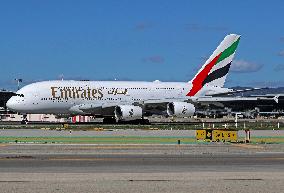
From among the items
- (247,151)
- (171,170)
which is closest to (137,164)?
(171,170)

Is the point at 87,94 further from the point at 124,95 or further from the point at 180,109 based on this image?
the point at 180,109

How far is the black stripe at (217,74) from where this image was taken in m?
78.4

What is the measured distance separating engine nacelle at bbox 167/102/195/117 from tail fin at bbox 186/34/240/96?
6.95 meters

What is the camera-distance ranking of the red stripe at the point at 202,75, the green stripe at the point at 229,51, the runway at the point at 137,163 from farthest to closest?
the green stripe at the point at 229,51 → the red stripe at the point at 202,75 → the runway at the point at 137,163

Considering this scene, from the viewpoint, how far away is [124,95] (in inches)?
2928

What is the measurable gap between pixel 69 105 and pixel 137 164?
46.5 meters

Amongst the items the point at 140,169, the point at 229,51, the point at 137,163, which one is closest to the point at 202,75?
the point at 229,51

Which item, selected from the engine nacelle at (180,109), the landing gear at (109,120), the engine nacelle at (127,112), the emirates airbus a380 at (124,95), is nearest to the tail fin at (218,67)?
the emirates airbus a380 at (124,95)

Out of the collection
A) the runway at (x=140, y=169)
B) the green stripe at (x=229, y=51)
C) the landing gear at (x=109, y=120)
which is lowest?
the runway at (x=140, y=169)

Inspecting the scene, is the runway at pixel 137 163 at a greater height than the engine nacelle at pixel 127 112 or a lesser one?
lesser

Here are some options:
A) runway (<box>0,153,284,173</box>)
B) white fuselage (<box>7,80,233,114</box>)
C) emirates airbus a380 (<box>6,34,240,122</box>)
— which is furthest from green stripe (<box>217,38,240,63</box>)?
runway (<box>0,153,284,173</box>)

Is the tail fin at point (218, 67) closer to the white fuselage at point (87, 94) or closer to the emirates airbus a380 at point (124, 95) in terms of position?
the emirates airbus a380 at point (124, 95)

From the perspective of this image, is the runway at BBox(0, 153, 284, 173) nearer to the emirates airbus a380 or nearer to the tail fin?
the emirates airbus a380

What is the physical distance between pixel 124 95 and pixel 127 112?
17.7 feet
